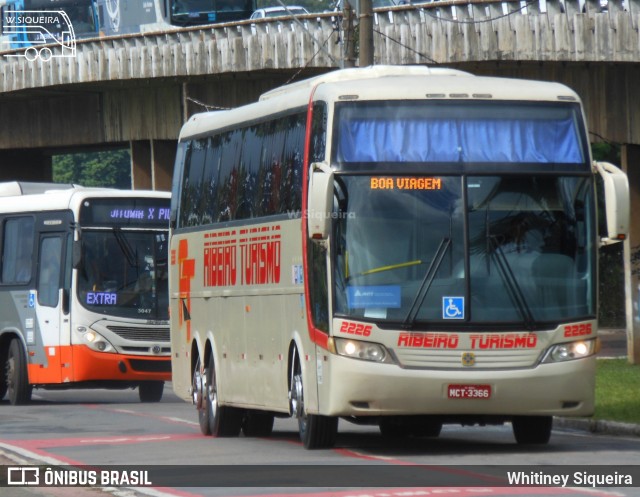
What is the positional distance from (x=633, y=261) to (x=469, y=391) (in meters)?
17.1

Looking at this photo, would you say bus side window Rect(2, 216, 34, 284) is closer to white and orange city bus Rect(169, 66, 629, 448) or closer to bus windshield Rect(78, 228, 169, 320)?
bus windshield Rect(78, 228, 169, 320)

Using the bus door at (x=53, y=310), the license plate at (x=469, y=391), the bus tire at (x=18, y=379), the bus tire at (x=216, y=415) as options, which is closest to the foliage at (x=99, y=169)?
the bus tire at (x=18, y=379)

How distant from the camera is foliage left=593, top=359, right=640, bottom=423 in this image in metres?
19.8

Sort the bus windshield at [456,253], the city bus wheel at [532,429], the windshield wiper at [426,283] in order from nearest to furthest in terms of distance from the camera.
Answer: the windshield wiper at [426,283] → the bus windshield at [456,253] → the city bus wheel at [532,429]

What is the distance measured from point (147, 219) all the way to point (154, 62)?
11.4 m

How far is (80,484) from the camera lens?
13.2 m

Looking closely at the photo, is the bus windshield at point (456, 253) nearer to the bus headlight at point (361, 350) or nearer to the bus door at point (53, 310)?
the bus headlight at point (361, 350)

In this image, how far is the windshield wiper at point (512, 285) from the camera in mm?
15188

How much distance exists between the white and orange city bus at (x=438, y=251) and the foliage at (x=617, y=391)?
10.5ft

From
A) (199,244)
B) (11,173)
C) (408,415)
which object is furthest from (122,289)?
(11,173)

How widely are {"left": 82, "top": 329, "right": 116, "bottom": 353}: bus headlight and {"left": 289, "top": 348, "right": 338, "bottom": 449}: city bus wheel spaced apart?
10.5m

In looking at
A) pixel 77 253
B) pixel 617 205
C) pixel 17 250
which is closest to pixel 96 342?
pixel 77 253

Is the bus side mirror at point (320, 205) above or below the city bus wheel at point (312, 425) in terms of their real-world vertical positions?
above

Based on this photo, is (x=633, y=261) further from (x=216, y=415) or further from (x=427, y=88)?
(x=427, y=88)
